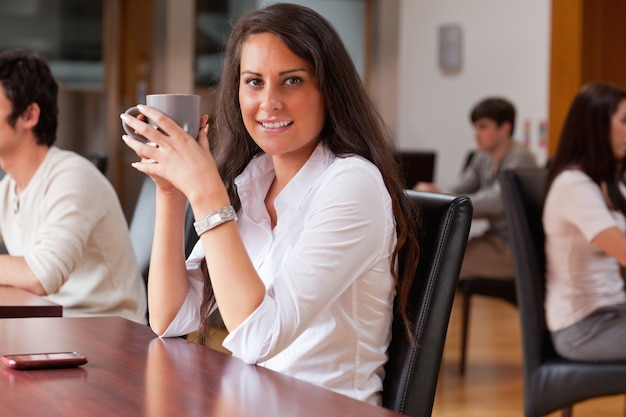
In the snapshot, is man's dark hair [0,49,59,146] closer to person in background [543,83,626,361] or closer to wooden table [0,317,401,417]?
wooden table [0,317,401,417]

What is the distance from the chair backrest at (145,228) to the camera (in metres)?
2.60

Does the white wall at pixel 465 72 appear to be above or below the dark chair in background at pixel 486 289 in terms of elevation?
above

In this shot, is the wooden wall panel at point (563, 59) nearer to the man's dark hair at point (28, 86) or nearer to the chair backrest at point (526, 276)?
the chair backrest at point (526, 276)

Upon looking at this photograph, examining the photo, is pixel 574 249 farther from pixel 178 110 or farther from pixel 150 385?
pixel 150 385

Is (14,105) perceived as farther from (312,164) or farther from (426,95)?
(426,95)

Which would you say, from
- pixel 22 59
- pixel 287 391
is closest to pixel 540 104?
pixel 22 59

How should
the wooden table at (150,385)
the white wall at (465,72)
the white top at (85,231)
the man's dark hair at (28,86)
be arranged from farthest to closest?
the white wall at (465,72)
the man's dark hair at (28,86)
the white top at (85,231)
the wooden table at (150,385)

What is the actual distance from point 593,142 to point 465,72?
4799 mm

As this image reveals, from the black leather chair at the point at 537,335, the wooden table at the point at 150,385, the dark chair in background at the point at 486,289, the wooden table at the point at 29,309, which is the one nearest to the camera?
the wooden table at the point at 150,385

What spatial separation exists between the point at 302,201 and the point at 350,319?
0.68ft

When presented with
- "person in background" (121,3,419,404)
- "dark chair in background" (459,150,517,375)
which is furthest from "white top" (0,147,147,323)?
"dark chair in background" (459,150,517,375)

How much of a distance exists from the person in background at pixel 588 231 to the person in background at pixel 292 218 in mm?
1430

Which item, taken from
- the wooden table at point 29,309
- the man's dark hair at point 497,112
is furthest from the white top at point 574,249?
the man's dark hair at point 497,112

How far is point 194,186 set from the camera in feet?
A: 4.50
